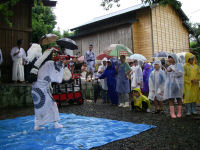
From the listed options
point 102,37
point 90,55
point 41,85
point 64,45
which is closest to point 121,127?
point 41,85

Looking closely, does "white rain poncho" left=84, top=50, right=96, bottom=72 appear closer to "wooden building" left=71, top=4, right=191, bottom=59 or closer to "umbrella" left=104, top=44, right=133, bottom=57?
"umbrella" left=104, top=44, right=133, bottom=57

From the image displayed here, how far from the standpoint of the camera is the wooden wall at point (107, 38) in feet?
58.3

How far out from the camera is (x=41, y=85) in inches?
193

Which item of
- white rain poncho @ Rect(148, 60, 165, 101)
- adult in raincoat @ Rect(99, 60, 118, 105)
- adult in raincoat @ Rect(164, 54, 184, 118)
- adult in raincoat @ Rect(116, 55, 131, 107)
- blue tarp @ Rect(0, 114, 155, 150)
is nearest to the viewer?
blue tarp @ Rect(0, 114, 155, 150)

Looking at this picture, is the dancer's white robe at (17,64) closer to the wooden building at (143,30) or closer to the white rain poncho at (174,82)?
the white rain poncho at (174,82)

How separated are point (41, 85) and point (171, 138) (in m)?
3.14

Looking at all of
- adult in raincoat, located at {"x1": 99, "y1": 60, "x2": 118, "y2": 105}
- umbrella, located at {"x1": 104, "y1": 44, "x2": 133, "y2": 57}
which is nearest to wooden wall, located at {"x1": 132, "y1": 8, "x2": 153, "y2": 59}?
umbrella, located at {"x1": 104, "y1": 44, "x2": 133, "y2": 57}

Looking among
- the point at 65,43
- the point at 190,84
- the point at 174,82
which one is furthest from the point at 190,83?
the point at 65,43

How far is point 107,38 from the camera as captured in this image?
19500 millimetres

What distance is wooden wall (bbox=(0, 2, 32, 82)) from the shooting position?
1016 centimetres

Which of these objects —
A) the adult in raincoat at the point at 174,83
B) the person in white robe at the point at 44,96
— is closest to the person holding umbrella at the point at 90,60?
the adult in raincoat at the point at 174,83

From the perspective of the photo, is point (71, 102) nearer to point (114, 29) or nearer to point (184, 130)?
point (184, 130)

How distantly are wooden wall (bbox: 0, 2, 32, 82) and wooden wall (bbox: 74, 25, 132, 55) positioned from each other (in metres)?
9.06

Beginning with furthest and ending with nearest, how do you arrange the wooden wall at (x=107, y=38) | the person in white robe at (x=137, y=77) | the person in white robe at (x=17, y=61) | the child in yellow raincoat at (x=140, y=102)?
the wooden wall at (x=107, y=38) < the person in white robe at (x=17, y=61) < the person in white robe at (x=137, y=77) < the child in yellow raincoat at (x=140, y=102)
